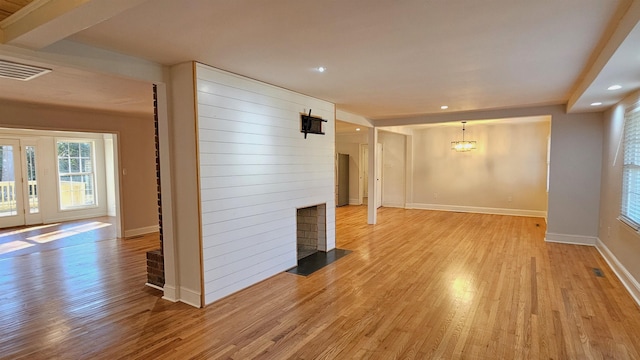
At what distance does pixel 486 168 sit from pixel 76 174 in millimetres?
10489

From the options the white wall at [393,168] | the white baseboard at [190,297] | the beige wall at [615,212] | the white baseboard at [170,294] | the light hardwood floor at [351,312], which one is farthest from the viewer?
the white wall at [393,168]

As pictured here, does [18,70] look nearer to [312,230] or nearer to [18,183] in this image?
[312,230]

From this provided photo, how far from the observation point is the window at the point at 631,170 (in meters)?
3.62

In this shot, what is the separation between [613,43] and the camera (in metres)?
2.34

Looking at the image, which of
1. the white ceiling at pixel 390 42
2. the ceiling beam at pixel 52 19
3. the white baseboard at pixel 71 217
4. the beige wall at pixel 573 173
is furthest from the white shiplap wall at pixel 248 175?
the white baseboard at pixel 71 217

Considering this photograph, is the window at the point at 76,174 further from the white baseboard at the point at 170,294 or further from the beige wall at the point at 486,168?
the beige wall at the point at 486,168

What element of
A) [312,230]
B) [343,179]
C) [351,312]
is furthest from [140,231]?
[343,179]

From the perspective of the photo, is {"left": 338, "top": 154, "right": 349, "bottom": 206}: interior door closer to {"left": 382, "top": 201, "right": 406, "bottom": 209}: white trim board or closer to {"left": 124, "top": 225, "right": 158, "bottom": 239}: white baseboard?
{"left": 382, "top": 201, "right": 406, "bottom": 209}: white trim board

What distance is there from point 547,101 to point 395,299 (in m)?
4.11

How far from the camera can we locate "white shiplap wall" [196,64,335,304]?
3246 millimetres

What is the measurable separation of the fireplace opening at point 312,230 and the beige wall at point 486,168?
515cm

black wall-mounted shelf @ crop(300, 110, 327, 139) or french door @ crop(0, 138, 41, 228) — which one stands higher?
black wall-mounted shelf @ crop(300, 110, 327, 139)

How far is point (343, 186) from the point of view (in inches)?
409

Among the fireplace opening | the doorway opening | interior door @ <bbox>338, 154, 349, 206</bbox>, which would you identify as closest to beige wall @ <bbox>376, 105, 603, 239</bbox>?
the fireplace opening
